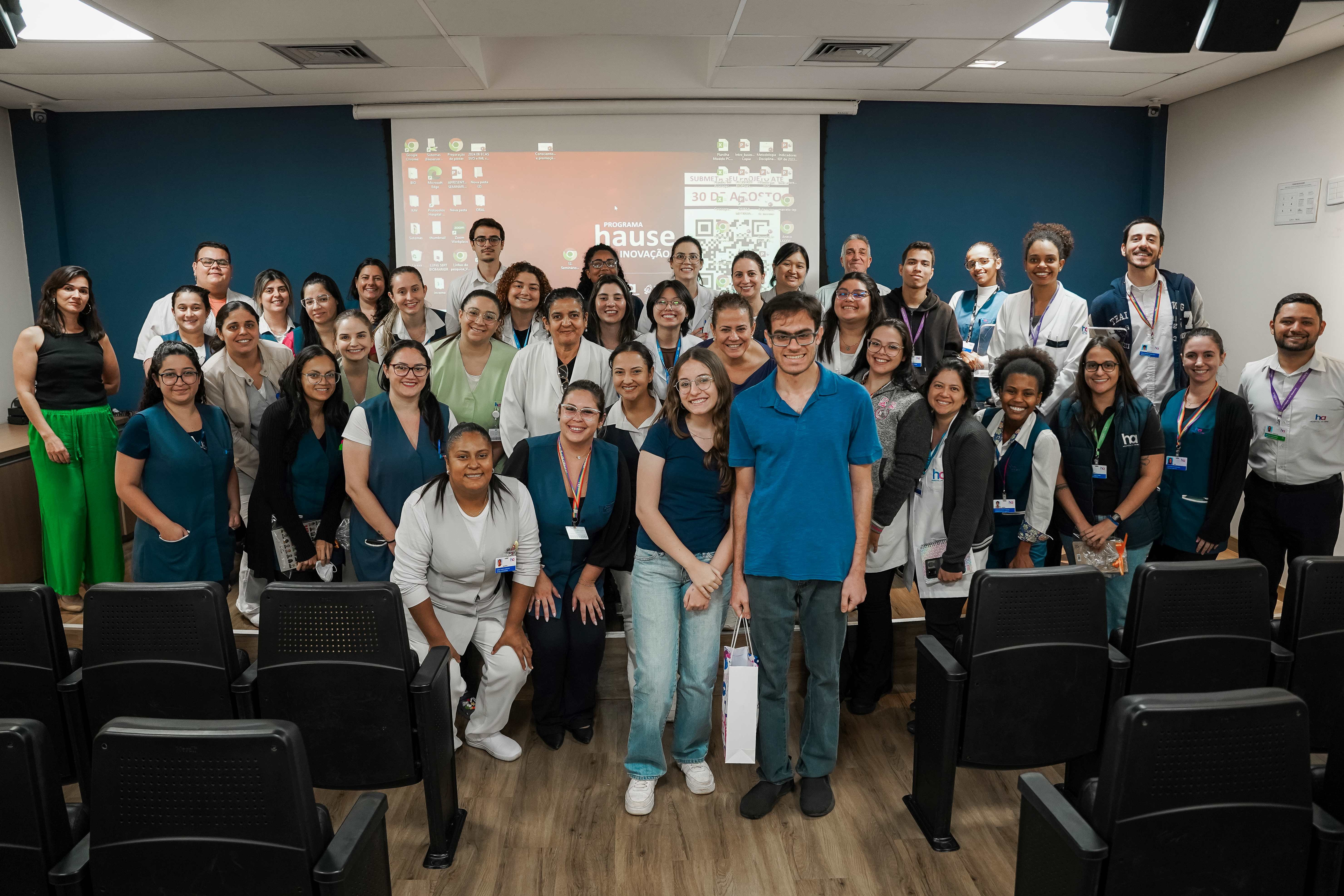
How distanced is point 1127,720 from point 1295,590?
1331 millimetres

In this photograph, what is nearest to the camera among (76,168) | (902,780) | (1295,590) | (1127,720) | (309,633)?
(1127,720)

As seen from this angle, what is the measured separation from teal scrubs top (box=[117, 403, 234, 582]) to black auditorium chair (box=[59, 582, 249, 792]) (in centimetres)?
101

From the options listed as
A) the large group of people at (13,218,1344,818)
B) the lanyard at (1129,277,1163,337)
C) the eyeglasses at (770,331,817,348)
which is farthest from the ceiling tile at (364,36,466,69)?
the lanyard at (1129,277,1163,337)

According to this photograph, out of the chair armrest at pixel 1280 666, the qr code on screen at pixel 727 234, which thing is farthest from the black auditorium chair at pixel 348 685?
the qr code on screen at pixel 727 234

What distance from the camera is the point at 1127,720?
4.79 ft

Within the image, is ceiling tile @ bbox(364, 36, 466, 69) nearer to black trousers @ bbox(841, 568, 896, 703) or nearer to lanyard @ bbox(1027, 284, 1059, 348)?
lanyard @ bbox(1027, 284, 1059, 348)

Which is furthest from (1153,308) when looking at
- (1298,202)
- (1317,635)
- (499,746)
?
(499,746)

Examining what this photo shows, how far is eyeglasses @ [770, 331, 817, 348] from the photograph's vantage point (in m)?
2.33

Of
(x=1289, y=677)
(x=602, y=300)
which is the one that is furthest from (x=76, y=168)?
(x=1289, y=677)

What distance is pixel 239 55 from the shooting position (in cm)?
443

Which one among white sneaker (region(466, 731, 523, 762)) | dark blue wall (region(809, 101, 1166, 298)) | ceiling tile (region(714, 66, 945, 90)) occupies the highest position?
ceiling tile (region(714, 66, 945, 90))

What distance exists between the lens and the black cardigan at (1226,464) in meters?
3.32

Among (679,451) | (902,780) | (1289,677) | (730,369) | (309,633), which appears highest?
(730,369)

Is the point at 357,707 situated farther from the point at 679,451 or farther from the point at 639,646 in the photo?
the point at 679,451
